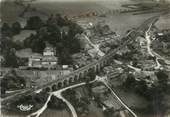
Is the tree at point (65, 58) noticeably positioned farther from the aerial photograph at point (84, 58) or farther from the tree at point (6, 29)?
the tree at point (6, 29)

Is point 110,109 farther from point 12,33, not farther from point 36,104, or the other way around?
point 12,33

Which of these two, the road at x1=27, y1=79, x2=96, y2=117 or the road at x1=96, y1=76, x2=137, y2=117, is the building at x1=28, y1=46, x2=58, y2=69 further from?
the road at x1=96, y1=76, x2=137, y2=117

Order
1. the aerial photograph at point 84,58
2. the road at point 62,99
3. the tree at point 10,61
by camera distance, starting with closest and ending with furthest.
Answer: the road at point 62,99
the aerial photograph at point 84,58
the tree at point 10,61

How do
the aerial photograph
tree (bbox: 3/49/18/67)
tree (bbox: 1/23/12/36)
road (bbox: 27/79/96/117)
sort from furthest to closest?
tree (bbox: 1/23/12/36), tree (bbox: 3/49/18/67), the aerial photograph, road (bbox: 27/79/96/117)

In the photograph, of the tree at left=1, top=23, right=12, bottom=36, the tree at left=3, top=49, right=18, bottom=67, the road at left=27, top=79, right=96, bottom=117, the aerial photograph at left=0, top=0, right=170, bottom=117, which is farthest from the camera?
the tree at left=1, top=23, right=12, bottom=36

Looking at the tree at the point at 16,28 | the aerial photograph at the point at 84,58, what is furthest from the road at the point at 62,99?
the tree at the point at 16,28

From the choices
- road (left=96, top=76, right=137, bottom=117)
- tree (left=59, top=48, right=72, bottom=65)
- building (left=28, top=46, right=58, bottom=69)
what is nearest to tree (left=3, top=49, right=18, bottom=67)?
building (left=28, top=46, right=58, bottom=69)
